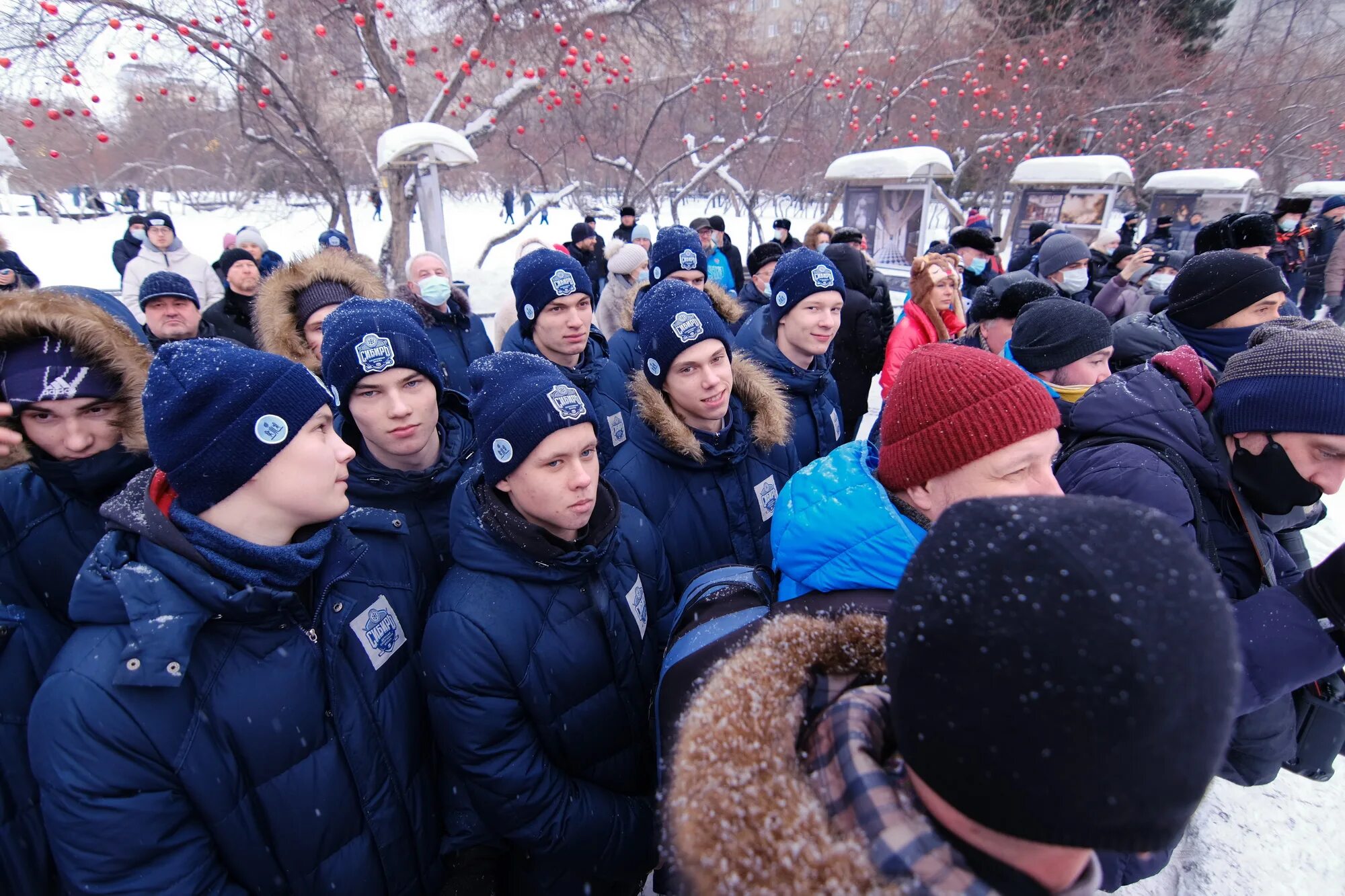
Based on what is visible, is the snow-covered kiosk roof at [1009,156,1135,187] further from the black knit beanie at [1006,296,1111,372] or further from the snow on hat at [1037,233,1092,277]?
the black knit beanie at [1006,296,1111,372]

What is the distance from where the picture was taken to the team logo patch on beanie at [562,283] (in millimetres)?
3340

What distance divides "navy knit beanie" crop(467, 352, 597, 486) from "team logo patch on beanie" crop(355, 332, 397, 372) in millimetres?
443

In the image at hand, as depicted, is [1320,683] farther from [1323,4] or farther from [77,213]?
[77,213]

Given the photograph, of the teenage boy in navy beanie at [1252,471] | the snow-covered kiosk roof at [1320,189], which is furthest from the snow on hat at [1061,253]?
the snow-covered kiosk roof at [1320,189]

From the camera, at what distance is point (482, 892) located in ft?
5.36

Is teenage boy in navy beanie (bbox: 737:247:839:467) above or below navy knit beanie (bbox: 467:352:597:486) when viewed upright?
below

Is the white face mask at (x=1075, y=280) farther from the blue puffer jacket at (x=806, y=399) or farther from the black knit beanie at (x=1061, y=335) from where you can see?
the blue puffer jacket at (x=806, y=399)

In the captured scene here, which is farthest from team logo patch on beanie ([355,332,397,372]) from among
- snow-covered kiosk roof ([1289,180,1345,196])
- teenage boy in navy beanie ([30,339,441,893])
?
snow-covered kiosk roof ([1289,180,1345,196])

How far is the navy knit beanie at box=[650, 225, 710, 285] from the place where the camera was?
474 centimetres

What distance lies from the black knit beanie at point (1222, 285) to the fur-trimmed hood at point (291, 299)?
151 inches

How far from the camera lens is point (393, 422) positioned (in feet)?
6.61

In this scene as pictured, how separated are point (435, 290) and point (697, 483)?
2.52m

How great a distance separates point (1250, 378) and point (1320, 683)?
0.92 meters

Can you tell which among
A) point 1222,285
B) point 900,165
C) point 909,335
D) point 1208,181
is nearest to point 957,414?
point 1222,285
